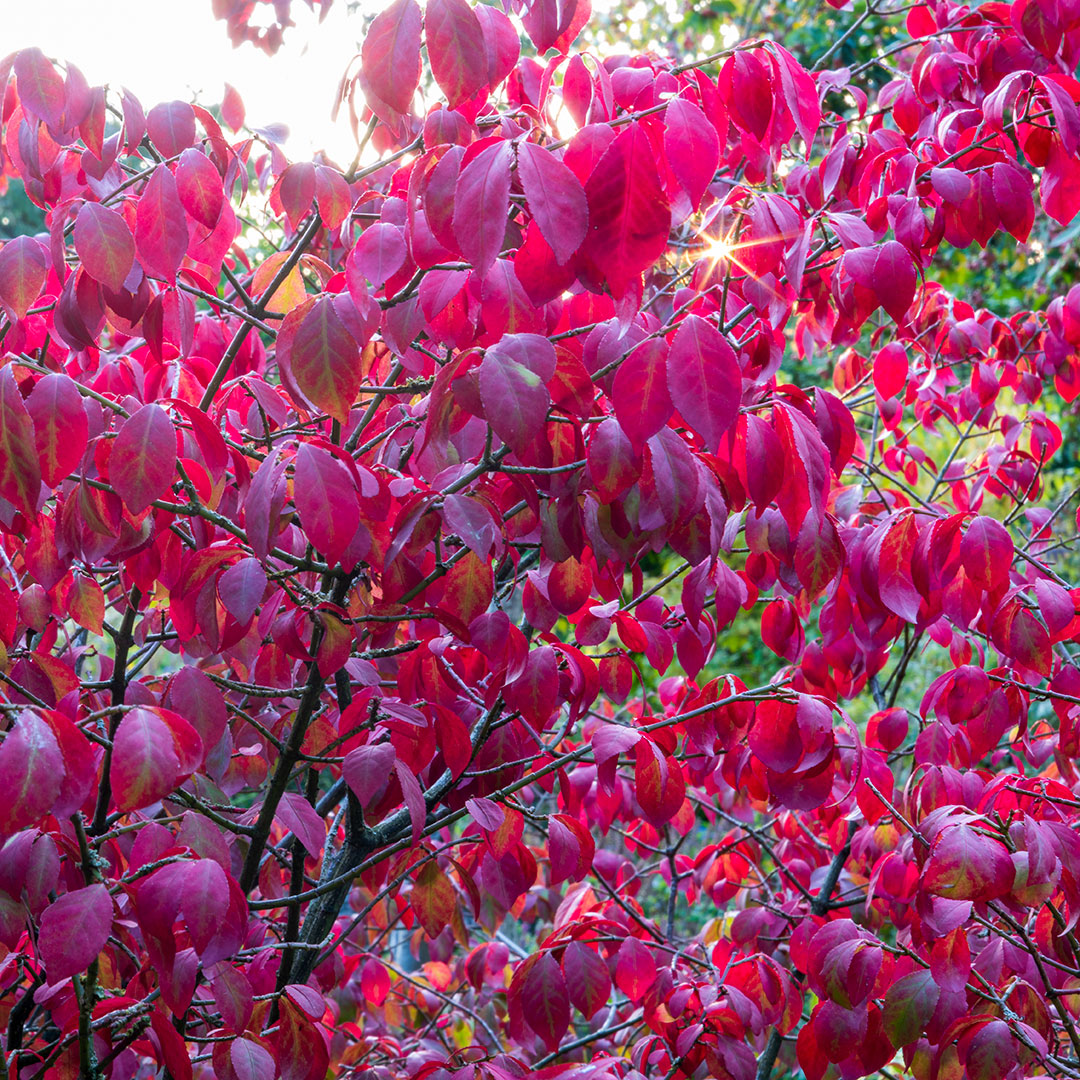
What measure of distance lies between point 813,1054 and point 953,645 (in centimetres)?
88

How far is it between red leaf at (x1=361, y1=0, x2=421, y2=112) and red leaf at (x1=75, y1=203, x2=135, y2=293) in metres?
0.32

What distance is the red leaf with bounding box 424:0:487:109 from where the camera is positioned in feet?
2.93

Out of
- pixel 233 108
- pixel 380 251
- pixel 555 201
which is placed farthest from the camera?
pixel 233 108

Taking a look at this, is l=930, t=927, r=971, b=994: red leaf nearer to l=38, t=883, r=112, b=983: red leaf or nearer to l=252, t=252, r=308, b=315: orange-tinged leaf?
l=38, t=883, r=112, b=983: red leaf

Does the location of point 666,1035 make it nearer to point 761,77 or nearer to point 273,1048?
point 273,1048

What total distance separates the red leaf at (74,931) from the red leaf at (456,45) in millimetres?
855

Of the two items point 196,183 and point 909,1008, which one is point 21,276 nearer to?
point 196,183

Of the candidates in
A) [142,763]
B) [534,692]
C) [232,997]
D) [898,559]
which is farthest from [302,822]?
[898,559]

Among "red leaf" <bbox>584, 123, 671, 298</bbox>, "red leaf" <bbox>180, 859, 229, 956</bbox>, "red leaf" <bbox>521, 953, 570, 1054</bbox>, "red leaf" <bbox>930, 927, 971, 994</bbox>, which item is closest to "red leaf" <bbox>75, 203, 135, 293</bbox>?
"red leaf" <bbox>584, 123, 671, 298</bbox>

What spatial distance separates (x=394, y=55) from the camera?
903mm

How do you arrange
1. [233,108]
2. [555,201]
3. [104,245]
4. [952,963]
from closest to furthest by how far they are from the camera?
[555,201] → [104,245] → [952,963] → [233,108]

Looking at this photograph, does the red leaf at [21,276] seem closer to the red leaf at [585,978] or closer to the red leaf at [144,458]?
the red leaf at [144,458]

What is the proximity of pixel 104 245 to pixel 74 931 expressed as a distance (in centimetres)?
69

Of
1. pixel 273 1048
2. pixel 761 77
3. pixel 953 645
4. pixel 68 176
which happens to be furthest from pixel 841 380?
pixel 273 1048
